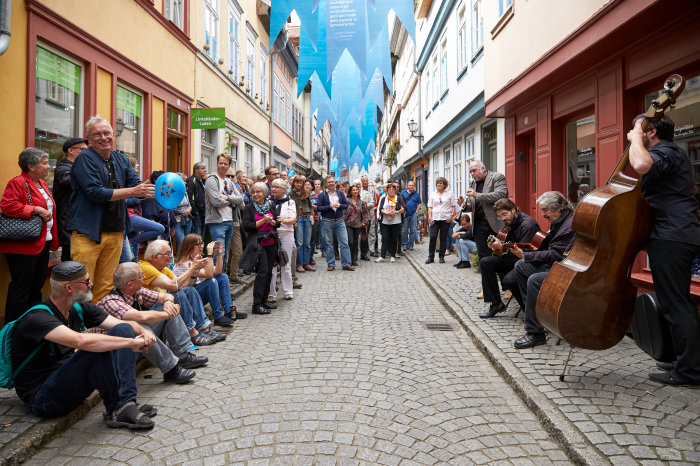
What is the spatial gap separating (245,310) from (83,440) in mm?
3985

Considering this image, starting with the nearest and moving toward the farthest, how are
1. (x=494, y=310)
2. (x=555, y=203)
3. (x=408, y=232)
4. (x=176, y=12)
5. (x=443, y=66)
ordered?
(x=555, y=203), (x=494, y=310), (x=176, y=12), (x=408, y=232), (x=443, y=66)

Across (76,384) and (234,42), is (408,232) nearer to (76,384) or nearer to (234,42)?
(234,42)

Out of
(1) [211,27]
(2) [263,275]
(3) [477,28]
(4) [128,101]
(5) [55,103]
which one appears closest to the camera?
(5) [55,103]

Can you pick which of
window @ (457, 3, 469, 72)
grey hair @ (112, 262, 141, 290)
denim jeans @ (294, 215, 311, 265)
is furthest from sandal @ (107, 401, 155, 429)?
window @ (457, 3, 469, 72)

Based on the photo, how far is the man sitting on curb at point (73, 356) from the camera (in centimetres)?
310

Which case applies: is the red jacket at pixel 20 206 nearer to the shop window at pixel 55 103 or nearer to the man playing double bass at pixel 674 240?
the shop window at pixel 55 103

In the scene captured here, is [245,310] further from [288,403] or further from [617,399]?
[617,399]

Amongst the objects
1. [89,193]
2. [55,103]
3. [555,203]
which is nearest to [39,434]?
[89,193]

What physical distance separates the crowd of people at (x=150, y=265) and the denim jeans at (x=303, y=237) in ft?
5.70

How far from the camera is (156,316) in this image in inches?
152

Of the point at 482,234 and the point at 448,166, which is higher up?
the point at 448,166

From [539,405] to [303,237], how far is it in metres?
7.45

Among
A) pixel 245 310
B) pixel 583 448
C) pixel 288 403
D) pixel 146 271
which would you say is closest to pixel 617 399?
pixel 583 448

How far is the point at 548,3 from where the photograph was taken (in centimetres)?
773
